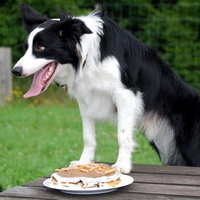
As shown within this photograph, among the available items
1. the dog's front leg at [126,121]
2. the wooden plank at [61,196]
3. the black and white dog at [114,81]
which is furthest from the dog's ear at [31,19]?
the wooden plank at [61,196]

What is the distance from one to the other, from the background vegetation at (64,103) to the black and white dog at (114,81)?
4.53 feet

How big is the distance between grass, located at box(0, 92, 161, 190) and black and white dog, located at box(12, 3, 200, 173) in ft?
1.47

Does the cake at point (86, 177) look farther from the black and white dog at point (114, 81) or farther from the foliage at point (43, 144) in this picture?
the foliage at point (43, 144)

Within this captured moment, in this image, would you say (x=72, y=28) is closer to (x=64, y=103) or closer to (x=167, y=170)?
(x=167, y=170)

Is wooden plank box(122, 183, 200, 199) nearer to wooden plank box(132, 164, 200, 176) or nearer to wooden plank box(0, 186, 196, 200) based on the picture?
wooden plank box(0, 186, 196, 200)

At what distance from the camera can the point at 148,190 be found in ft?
8.04

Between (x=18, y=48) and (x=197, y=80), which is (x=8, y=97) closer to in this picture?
(x=18, y=48)

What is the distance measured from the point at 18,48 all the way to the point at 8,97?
1.59 m

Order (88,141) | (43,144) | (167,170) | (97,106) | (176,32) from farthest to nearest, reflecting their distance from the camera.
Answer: (176,32) < (43,144) < (88,141) < (97,106) < (167,170)

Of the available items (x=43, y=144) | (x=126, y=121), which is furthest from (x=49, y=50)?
(x=43, y=144)

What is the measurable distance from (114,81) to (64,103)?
18.7 feet

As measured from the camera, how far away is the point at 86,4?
33.9ft

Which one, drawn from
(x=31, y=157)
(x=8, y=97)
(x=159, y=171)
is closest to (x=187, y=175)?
(x=159, y=171)

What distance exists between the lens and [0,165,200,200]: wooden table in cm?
233
